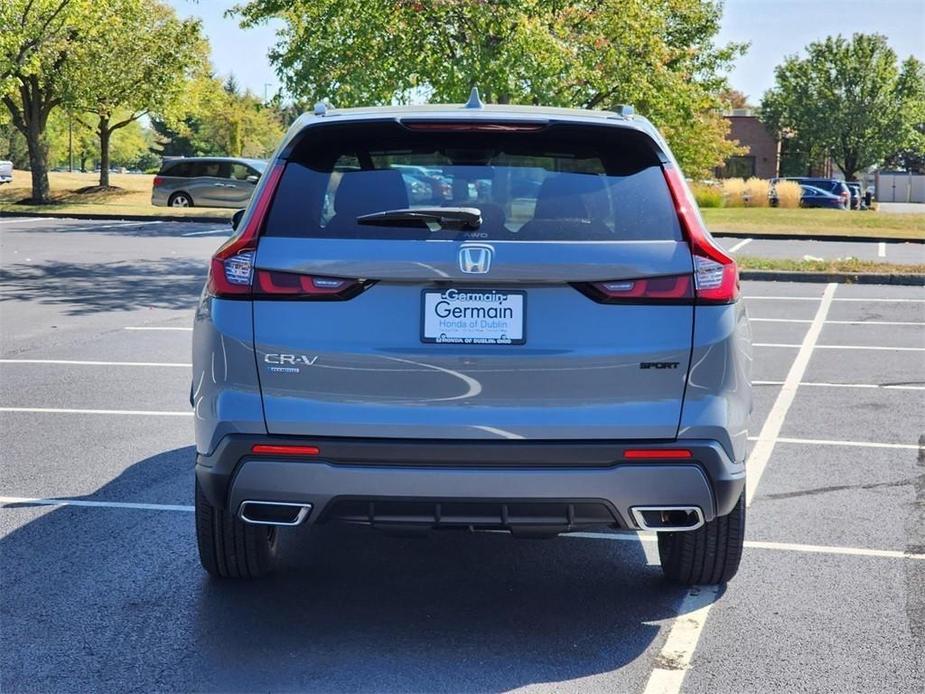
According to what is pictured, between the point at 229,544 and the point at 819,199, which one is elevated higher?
the point at 819,199

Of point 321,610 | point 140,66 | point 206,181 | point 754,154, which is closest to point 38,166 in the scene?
point 140,66

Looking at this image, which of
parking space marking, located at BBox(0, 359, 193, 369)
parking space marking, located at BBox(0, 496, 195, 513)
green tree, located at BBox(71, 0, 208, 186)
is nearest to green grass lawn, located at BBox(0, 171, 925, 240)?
green tree, located at BBox(71, 0, 208, 186)

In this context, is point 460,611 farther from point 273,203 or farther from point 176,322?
point 176,322

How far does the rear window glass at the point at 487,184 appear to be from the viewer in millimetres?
4141

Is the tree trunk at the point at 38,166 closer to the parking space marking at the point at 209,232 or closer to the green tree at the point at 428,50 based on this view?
the parking space marking at the point at 209,232

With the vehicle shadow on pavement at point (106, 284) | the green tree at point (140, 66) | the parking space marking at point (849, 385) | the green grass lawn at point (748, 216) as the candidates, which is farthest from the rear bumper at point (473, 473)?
the green tree at point (140, 66)

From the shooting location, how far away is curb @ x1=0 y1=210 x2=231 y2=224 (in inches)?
1267

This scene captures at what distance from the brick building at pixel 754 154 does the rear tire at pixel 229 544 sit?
80.1m

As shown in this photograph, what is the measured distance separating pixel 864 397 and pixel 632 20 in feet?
61.7

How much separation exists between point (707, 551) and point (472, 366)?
4.47ft

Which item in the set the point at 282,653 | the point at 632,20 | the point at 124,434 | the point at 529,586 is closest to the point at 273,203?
the point at 282,653

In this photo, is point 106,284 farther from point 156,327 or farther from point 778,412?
point 778,412

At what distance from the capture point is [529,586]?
492cm

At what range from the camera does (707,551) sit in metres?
4.74
